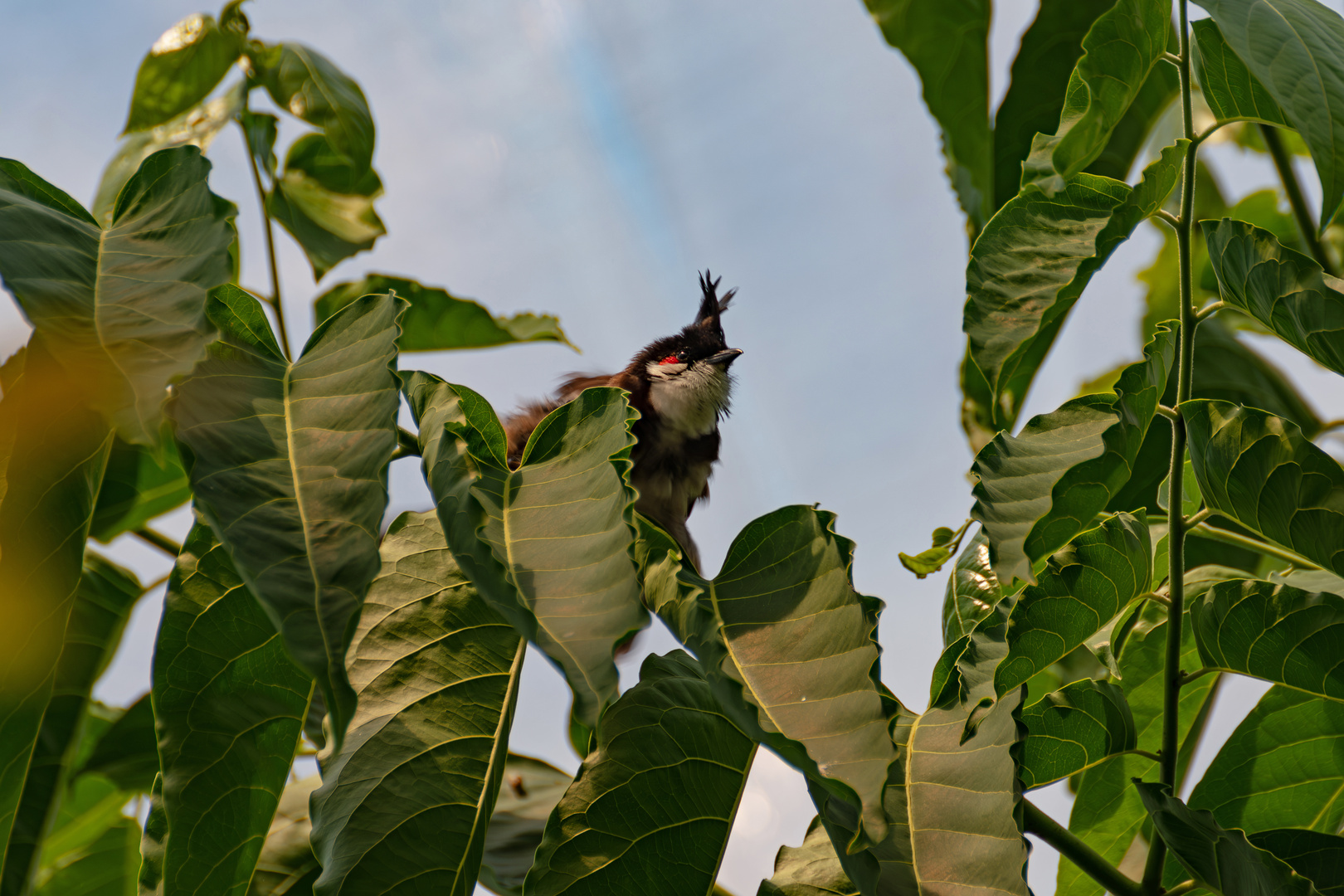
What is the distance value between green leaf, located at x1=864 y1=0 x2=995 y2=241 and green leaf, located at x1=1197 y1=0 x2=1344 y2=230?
46 centimetres

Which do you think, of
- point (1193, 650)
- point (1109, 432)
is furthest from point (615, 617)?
point (1193, 650)

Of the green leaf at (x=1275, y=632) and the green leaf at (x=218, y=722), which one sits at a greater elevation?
the green leaf at (x=1275, y=632)

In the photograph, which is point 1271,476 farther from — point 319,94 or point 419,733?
point 319,94

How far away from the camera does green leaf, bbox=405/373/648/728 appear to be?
350 millimetres

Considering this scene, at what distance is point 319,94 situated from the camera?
1.17 metres

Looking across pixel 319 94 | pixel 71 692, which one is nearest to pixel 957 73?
pixel 319 94

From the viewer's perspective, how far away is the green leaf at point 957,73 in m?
1.05

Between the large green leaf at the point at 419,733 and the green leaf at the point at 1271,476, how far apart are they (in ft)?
1.55

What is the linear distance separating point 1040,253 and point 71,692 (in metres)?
0.94

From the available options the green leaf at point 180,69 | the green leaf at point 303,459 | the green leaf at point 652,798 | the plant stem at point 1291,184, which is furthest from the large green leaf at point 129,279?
the plant stem at point 1291,184

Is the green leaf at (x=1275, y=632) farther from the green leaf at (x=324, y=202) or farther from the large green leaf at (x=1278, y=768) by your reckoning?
the green leaf at (x=324, y=202)

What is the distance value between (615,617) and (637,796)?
0.92ft

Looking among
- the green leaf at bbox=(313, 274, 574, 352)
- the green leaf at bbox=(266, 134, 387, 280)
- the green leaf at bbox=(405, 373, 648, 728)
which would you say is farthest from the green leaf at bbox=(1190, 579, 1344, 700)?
the green leaf at bbox=(266, 134, 387, 280)

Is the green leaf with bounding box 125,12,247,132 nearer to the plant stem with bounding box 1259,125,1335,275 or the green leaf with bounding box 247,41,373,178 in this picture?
the green leaf with bounding box 247,41,373,178
